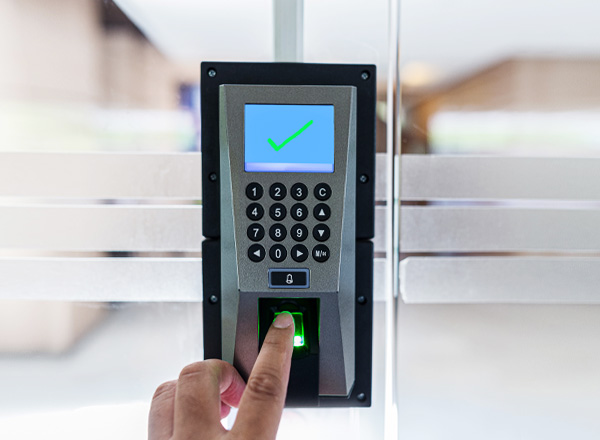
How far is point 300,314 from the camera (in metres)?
0.49

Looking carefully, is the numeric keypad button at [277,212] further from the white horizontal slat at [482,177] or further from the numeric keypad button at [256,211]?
Result: the white horizontal slat at [482,177]

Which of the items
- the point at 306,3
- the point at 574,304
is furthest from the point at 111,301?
the point at 574,304

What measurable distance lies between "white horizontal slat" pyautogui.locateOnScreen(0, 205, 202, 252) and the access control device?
25 cm

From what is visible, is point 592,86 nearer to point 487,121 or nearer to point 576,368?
point 487,121

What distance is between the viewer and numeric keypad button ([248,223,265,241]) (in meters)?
0.47

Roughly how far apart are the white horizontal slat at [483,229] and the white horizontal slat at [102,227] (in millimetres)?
406

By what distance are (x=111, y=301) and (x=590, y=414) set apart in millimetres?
966

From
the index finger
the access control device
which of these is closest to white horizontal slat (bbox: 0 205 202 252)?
the access control device

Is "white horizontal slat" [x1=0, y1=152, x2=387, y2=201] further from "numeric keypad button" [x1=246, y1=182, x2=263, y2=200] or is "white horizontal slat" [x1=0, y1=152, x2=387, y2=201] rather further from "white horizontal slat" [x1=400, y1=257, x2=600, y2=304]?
"white horizontal slat" [x1=400, y1=257, x2=600, y2=304]

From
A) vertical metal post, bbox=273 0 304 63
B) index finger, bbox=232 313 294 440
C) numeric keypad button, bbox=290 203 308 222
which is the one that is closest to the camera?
index finger, bbox=232 313 294 440

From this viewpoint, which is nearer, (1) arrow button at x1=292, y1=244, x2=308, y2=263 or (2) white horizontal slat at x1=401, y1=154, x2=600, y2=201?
(1) arrow button at x1=292, y1=244, x2=308, y2=263

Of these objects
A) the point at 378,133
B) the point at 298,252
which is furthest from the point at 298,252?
the point at 378,133

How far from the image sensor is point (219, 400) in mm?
396

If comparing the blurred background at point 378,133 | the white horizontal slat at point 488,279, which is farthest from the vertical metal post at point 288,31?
the white horizontal slat at point 488,279
